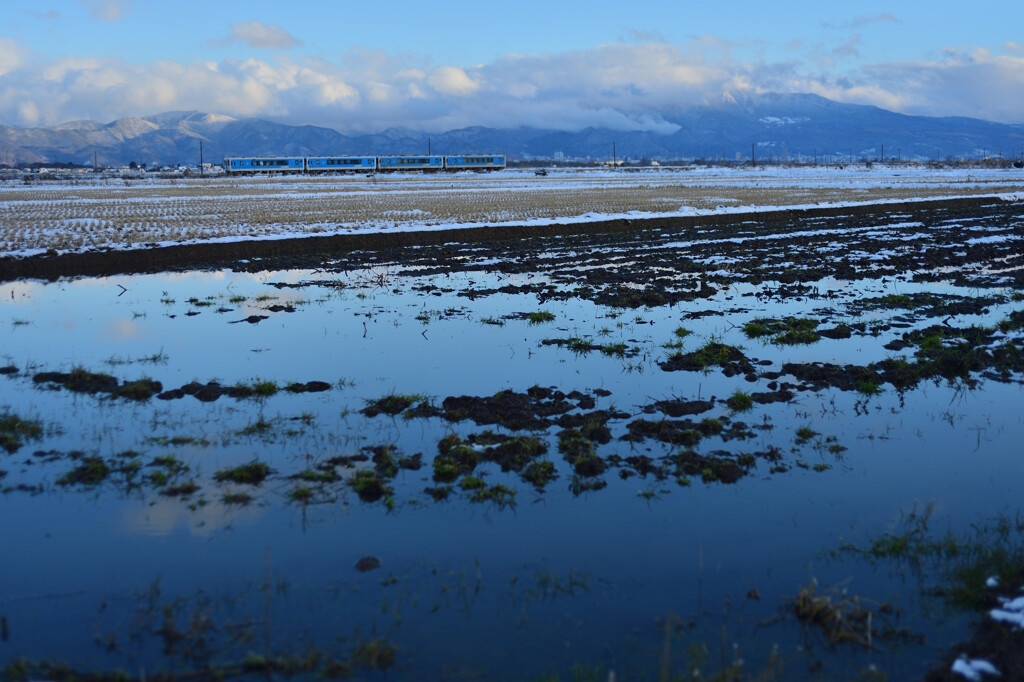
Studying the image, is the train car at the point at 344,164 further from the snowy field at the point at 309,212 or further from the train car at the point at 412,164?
the snowy field at the point at 309,212

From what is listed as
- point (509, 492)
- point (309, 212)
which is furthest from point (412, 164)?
point (509, 492)

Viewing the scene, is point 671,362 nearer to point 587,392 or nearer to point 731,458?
point 587,392

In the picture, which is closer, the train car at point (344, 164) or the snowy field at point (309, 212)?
the snowy field at point (309, 212)

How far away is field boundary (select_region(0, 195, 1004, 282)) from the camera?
18734 mm

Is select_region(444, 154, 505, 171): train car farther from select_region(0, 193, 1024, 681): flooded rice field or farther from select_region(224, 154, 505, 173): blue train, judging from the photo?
select_region(0, 193, 1024, 681): flooded rice field

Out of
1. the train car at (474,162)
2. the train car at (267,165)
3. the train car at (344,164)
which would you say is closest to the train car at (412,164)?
the train car at (474,162)

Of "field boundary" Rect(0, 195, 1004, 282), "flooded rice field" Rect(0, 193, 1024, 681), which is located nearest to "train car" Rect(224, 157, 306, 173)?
"field boundary" Rect(0, 195, 1004, 282)

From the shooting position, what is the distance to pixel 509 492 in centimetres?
621

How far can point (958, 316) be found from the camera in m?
12.5

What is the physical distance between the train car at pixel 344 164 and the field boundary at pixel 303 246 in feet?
241

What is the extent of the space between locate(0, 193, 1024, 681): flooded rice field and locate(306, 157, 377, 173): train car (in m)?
88.5

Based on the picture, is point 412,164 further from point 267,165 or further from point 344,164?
point 267,165

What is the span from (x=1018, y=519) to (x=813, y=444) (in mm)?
1773

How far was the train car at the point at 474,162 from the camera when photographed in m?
101
